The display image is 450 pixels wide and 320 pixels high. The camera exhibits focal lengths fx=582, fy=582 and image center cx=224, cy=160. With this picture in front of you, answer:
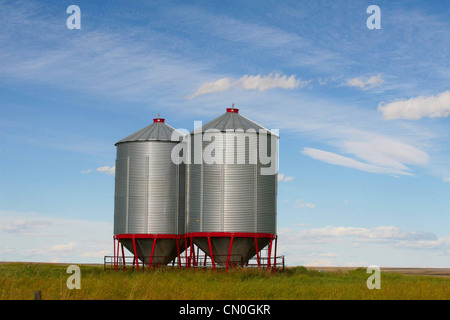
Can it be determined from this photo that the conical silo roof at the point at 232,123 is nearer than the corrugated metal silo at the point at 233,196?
No

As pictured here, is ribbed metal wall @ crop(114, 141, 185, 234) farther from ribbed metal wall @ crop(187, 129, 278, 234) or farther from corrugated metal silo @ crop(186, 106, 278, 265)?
ribbed metal wall @ crop(187, 129, 278, 234)

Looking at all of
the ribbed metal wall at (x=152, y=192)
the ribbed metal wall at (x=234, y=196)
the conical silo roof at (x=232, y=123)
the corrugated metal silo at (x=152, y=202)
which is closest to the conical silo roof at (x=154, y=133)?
the corrugated metal silo at (x=152, y=202)

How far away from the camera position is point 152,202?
142 ft

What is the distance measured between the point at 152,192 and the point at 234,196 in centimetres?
775

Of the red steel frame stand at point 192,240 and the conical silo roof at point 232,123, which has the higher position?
the conical silo roof at point 232,123

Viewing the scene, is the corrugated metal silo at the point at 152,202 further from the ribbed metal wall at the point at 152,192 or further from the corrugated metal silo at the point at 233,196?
the corrugated metal silo at the point at 233,196

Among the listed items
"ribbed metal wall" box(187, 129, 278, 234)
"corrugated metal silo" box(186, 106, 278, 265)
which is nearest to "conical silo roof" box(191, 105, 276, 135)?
"corrugated metal silo" box(186, 106, 278, 265)

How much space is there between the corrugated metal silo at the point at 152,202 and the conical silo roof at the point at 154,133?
0.08 meters

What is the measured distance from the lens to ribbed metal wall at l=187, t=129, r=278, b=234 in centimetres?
3844

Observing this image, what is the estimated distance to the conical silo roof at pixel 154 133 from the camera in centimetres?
4419

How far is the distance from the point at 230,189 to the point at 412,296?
1568 centimetres
